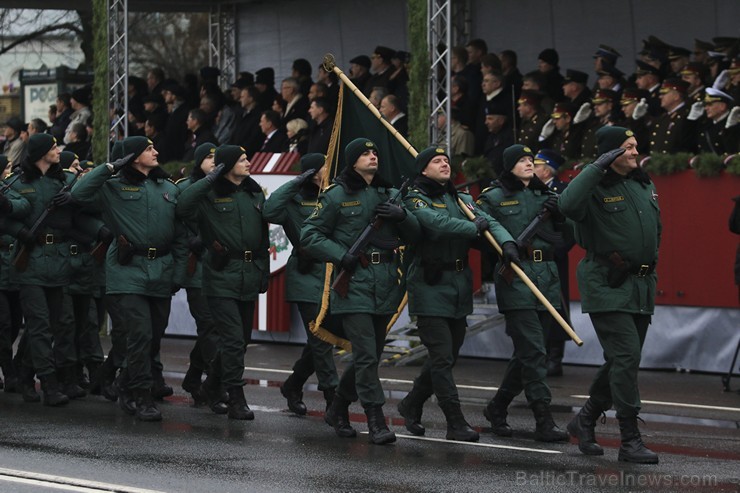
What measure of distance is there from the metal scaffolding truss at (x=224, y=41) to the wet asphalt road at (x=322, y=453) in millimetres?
11861

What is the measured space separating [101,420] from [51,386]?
1.21m

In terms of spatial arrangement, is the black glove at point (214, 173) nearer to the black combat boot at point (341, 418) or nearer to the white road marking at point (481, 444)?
the black combat boot at point (341, 418)

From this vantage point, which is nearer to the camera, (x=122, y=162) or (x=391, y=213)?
(x=391, y=213)

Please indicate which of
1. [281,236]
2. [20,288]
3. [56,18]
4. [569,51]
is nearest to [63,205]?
[20,288]

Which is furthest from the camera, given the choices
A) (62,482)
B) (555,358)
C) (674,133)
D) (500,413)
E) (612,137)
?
(674,133)

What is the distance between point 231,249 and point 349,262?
1683mm

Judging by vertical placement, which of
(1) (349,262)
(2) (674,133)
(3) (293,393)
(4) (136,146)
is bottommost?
(3) (293,393)

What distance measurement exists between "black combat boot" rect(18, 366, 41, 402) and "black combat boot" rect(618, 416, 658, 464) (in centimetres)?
554

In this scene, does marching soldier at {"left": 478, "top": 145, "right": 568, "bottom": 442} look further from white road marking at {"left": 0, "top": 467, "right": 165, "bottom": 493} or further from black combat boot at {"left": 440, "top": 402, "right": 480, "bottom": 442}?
white road marking at {"left": 0, "top": 467, "right": 165, "bottom": 493}

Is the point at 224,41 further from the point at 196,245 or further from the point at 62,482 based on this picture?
the point at 62,482

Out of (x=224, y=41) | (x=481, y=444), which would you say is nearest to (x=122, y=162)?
(x=481, y=444)

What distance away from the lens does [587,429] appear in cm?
989

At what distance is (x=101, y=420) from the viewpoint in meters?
11.5

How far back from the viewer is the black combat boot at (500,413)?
1085cm
